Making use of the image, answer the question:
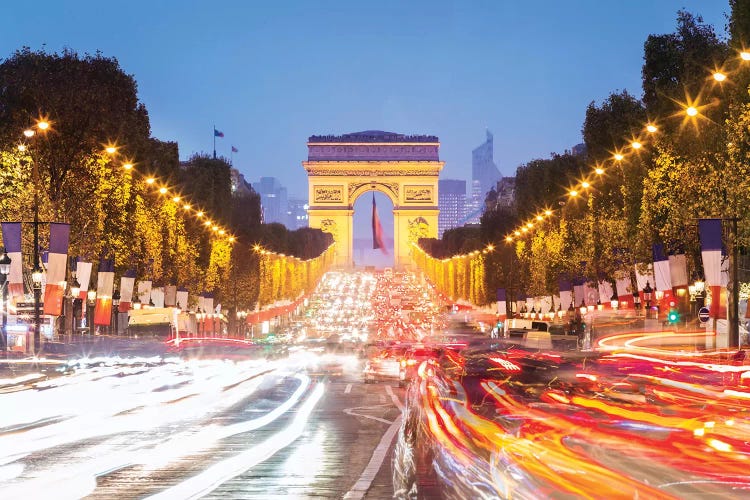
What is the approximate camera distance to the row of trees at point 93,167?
174ft

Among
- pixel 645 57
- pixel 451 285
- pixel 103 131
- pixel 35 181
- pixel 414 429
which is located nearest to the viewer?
pixel 414 429

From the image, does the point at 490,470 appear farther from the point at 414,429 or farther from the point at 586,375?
the point at 586,375

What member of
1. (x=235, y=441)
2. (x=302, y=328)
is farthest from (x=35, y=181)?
(x=302, y=328)

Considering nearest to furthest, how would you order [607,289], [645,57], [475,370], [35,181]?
1. [475,370]
2. [35,181]
3. [645,57]
4. [607,289]

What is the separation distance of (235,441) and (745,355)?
1570 centimetres

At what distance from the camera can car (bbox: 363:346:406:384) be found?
3859cm

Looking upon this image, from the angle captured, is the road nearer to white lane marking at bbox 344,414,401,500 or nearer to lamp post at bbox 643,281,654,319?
white lane marking at bbox 344,414,401,500

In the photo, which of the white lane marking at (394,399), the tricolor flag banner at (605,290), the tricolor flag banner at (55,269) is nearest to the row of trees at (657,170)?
the tricolor flag banner at (605,290)

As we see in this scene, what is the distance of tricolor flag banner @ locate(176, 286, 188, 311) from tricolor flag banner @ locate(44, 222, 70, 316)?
34.9 meters

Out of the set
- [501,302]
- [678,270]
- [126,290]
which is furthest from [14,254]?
[501,302]

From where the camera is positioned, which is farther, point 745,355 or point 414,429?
point 745,355

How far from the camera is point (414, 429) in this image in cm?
1916

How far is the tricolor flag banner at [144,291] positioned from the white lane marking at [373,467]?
158 ft

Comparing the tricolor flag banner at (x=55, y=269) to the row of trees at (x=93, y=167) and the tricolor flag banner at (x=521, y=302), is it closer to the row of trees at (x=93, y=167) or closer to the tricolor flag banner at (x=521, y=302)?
the row of trees at (x=93, y=167)
